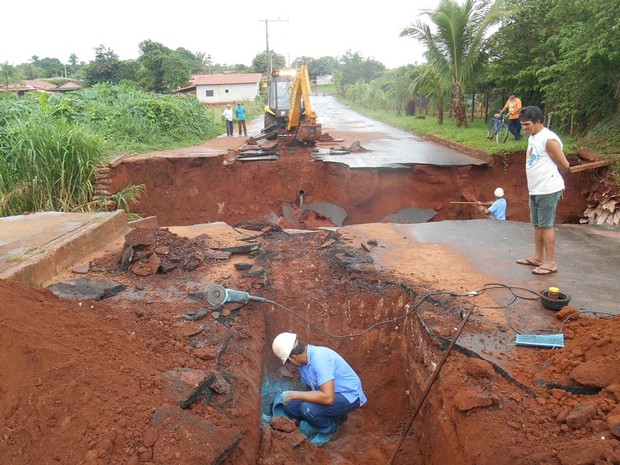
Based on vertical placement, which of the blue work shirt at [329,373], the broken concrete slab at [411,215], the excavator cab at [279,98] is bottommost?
the blue work shirt at [329,373]

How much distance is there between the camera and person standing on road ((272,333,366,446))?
12.7 feet

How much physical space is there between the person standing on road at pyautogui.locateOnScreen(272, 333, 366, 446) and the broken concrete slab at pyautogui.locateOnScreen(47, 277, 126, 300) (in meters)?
1.89

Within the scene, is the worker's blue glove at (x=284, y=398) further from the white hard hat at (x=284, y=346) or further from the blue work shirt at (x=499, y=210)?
the blue work shirt at (x=499, y=210)

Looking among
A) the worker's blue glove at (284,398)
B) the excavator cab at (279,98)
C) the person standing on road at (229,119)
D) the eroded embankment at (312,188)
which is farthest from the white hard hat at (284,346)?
the person standing on road at (229,119)

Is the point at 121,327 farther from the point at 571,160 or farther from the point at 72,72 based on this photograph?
the point at 72,72

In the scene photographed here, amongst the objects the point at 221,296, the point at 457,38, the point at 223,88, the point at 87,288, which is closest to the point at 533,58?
the point at 457,38

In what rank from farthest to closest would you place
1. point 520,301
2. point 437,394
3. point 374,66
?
point 374,66
point 520,301
point 437,394

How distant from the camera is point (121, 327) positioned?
12.2 feet

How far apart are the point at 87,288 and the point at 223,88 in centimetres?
4489

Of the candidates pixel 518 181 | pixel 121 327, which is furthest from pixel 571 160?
pixel 121 327

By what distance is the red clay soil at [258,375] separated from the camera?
2.55 m

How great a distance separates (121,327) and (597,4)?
10707 mm

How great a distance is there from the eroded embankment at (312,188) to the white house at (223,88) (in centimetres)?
3583

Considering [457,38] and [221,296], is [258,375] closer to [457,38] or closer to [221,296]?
[221,296]
